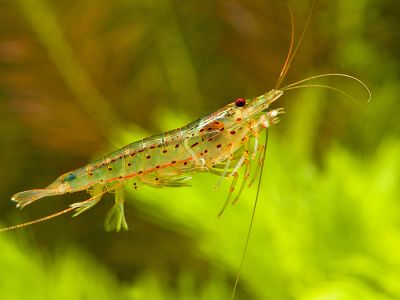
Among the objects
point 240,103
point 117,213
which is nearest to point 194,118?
point 240,103

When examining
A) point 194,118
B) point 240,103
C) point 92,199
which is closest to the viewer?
point 92,199

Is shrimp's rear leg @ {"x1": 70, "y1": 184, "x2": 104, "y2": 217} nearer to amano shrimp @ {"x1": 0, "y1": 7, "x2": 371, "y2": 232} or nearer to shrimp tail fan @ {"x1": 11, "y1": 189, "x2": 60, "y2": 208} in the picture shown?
amano shrimp @ {"x1": 0, "y1": 7, "x2": 371, "y2": 232}

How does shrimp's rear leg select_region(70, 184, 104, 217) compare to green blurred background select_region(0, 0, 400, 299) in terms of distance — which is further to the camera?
green blurred background select_region(0, 0, 400, 299)

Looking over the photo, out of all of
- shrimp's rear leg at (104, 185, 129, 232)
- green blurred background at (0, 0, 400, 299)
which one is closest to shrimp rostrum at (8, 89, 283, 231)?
shrimp's rear leg at (104, 185, 129, 232)

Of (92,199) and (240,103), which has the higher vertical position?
(240,103)

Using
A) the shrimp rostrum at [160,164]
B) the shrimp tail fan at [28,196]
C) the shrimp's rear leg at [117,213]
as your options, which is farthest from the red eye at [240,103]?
the shrimp tail fan at [28,196]

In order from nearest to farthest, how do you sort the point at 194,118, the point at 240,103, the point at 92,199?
the point at 92,199, the point at 240,103, the point at 194,118

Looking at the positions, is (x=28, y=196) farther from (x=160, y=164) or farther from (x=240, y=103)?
(x=240, y=103)

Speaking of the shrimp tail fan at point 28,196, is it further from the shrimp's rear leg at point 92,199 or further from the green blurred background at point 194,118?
the green blurred background at point 194,118

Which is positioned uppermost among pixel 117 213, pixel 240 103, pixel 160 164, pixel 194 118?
pixel 194 118

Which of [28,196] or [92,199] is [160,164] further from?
[28,196]

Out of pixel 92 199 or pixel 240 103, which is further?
pixel 240 103
